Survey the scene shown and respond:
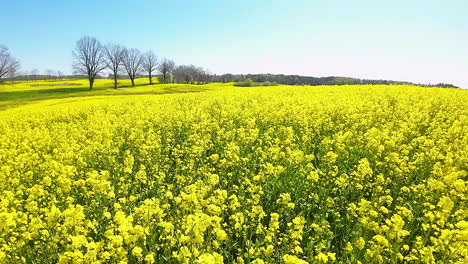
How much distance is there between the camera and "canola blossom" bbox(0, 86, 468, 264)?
353 cm

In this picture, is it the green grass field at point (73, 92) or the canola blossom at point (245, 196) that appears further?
the green grass field at point (73, 92)

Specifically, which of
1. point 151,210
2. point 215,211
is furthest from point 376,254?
point 151,210

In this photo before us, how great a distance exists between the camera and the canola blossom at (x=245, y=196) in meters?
3.53

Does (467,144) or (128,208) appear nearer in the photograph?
(128,208)

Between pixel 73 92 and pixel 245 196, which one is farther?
pixel 73 92

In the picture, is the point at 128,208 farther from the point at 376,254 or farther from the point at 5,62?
the point at 5,62

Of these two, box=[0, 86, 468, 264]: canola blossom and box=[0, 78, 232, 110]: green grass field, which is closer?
box=[0, 86, 468, 264]: canola blossom

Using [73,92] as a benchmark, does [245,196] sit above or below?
below

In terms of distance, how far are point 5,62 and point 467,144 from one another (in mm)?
77181

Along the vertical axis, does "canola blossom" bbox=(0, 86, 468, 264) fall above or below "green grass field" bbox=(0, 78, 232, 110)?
below

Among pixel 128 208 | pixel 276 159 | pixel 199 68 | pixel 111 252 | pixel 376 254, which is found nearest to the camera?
pixel 111 252

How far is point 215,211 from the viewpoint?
3.75 m

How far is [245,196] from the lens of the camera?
561 cm

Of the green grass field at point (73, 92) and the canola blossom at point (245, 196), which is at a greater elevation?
the green grass field at point (73, 92)
